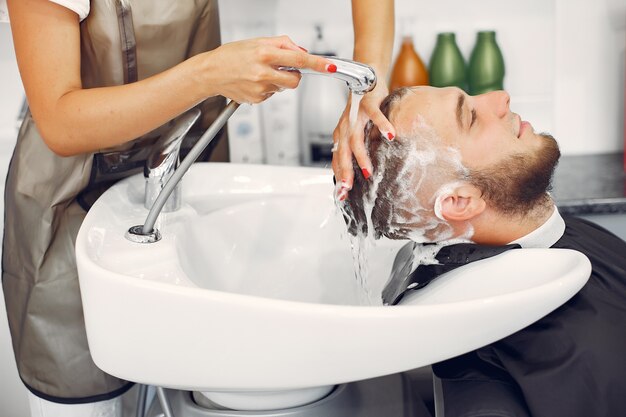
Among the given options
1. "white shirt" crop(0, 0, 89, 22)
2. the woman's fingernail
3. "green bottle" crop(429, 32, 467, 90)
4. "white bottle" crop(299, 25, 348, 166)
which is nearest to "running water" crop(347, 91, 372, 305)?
the woman's fingernail

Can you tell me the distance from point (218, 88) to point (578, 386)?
2.31 feet

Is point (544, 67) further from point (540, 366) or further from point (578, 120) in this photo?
point (540, 366)

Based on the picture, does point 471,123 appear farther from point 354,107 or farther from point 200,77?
point 200,77

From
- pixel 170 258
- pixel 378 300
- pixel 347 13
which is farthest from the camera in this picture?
pixel 347 13

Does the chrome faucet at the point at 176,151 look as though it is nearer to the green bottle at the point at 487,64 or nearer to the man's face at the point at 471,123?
the man's face at the point at 471,123

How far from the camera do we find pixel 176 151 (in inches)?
56.3

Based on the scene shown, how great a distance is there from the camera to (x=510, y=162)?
143 centimetres

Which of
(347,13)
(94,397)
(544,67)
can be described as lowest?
(94,397)

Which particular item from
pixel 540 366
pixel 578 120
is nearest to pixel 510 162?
pixel 540 366

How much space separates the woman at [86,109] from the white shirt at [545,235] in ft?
1.07

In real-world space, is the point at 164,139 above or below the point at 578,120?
above

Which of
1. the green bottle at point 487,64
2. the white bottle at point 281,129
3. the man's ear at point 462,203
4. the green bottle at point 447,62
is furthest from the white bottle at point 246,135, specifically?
the man's ear at point 462,203

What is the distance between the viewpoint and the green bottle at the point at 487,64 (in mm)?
2293

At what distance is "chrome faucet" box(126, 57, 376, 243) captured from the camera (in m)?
1.20
